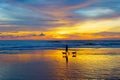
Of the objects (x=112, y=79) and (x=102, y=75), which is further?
(x=102, y=75)

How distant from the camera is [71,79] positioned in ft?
48.6

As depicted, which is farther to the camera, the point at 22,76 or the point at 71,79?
the point at 22,76

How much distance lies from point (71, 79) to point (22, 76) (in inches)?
128

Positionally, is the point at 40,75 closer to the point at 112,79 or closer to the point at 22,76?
the point at 22,76

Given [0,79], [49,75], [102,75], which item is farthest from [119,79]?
[0,79]

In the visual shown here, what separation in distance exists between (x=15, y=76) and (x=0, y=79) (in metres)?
1.22

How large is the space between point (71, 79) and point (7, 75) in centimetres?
446

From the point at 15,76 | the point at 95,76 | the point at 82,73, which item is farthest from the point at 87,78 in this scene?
the point at 15,76

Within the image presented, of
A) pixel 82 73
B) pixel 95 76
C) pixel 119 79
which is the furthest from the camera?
pixel 82 73

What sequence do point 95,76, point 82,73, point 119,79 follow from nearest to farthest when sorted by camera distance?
Answer: 1. point 119,79
2. point 95,76
3. point 82,73

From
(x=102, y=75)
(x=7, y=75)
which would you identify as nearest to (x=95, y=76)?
(x=102, y=75)

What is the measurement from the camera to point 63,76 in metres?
15.7

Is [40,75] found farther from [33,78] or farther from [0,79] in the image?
[0,79]

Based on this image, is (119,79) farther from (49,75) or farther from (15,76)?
(15,76)
